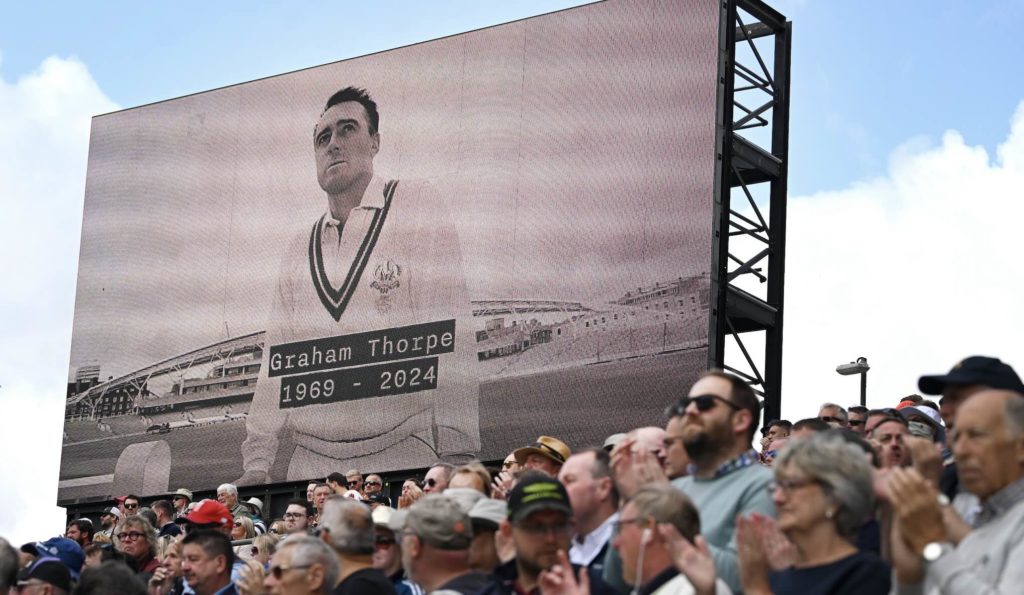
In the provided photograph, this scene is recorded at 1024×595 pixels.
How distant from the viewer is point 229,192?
67.3 ft

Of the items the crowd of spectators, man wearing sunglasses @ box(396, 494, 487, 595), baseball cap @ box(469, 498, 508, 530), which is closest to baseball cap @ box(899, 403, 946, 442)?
the crowd of spectators

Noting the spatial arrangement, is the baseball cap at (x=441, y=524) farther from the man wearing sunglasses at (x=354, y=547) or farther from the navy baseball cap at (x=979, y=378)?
the navy baseball cap at (x=979, y=378)

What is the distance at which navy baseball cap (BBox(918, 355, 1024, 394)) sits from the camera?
4.65m

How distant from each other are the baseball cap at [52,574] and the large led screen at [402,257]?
8.83m

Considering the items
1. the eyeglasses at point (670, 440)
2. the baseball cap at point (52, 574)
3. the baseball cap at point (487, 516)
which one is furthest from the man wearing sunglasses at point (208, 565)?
the eyeglasses at point (670, 440)

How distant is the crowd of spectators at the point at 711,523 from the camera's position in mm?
3941

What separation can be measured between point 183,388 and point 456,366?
4552 millimetres

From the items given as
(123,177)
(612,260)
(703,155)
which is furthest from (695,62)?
(123,177)

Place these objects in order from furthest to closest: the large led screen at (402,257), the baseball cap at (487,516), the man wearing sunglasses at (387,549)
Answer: the large led screen at (402,257) < the man wearing sunglasses at (387,549) < the baseball cap at (487,516)

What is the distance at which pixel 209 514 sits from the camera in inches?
357

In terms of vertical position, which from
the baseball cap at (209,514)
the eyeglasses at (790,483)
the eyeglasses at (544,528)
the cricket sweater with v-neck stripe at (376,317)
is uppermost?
the cricket sweater with v-neck stripe at (376,317)

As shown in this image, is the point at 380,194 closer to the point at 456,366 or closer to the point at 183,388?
the point at 456,366

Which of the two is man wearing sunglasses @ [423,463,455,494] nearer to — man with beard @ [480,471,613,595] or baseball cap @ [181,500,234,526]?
baseball cap @ [181,500,234,526]

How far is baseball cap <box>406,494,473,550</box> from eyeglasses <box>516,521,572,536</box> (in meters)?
0.44
